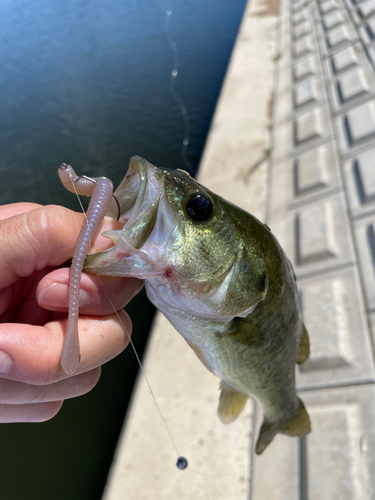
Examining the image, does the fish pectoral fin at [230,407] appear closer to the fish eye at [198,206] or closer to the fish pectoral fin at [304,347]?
the fish pectoral fin at [304,347]

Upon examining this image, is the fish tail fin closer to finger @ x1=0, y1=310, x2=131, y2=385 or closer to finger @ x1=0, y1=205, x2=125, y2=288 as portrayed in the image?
finger @ x1=0, y1=310, x2=131, y2=385

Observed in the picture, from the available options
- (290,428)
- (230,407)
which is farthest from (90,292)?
(290,428)

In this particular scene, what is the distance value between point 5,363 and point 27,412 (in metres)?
0.42

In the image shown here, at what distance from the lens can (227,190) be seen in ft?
12.5

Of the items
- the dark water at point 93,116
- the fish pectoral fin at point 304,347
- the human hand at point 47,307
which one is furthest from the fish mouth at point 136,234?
the dark water at point 93,116

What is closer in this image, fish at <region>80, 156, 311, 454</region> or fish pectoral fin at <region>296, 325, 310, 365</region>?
fish at <region>80, 156, 311, 454</region>

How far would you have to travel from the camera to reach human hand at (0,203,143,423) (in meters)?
0.89

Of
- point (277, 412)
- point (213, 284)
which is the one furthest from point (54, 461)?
point (213, 284)

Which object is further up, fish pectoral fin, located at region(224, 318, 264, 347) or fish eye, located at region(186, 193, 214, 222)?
fish eye, located at region(186, 193, 214, 222)

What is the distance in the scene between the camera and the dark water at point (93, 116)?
8.45 feet

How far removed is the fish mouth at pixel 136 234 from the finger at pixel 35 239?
0.12 meters

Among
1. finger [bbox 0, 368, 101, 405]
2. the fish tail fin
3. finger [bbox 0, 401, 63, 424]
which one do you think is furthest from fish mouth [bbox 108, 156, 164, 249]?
the fish tail fin

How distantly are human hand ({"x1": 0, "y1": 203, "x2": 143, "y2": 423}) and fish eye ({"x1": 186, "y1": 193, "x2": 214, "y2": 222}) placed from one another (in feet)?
0.88

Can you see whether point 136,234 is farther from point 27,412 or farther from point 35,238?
point 27,412
